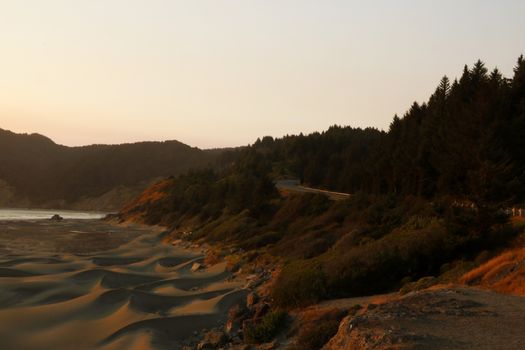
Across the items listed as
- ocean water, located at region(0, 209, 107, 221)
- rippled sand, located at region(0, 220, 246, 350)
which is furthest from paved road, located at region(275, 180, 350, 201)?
ocean water, located at region(0, 209, 107, 221)

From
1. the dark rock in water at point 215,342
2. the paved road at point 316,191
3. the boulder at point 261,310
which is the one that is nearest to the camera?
the dark rock in water at point 215,342

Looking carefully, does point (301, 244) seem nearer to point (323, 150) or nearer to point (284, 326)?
point (284, 326)

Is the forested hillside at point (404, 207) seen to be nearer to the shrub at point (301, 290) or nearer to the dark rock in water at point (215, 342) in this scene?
the shrub at point (301, 290)

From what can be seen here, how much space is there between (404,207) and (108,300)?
18.0 m

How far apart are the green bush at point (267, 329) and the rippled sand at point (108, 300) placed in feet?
9.84

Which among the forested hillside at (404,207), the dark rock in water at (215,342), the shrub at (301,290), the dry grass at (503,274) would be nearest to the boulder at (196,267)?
the forested hillside at (404,207)

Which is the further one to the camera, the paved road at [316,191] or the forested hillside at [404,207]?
the paved road at [316,191]

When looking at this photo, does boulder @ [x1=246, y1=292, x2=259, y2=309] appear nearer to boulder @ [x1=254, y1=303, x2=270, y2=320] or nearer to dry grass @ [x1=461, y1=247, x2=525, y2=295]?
boulder @ [x1=254, y1=303, x2=270, y2=320]

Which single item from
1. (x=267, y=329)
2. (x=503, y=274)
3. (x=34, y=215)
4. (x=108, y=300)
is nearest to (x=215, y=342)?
(x=267, y=329)

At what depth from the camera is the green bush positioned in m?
14.6

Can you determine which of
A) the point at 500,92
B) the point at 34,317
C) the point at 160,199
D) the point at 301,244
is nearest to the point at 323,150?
the point at 160,199

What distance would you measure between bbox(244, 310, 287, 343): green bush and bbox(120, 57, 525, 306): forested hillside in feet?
7.99

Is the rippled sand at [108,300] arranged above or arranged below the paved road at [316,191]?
below

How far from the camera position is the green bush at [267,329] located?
48.0ft
